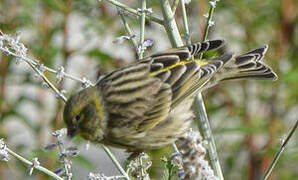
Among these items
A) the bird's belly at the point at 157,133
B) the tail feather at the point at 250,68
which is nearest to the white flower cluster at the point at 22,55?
the bird's belly at the point at 157,133

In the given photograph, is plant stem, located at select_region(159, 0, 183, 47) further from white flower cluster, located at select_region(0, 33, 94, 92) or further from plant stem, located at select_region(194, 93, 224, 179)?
white flower cluster, located at select_region(0, 33, 94, 92)

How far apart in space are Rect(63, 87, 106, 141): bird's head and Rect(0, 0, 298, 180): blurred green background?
838 millimetres

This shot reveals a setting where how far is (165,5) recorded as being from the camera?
2650 millimetres

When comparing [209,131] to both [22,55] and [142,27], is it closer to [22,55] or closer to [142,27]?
[142,27]

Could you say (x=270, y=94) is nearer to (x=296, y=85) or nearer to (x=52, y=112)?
(x=296, y=85)

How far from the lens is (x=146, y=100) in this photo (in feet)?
10.0

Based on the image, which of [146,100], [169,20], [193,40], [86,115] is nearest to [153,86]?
[146,100]

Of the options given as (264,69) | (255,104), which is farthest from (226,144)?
(264,69)

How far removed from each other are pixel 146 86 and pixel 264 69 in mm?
574

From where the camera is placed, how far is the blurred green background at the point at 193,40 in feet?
13.9

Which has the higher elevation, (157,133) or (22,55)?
(22,55)

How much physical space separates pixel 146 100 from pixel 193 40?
1.74 m

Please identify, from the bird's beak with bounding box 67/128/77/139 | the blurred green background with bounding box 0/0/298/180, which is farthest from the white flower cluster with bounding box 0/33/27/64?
the blurred green background with bounding box 0/0/298/180

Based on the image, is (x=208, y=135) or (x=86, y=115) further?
(x=86, y=115)
